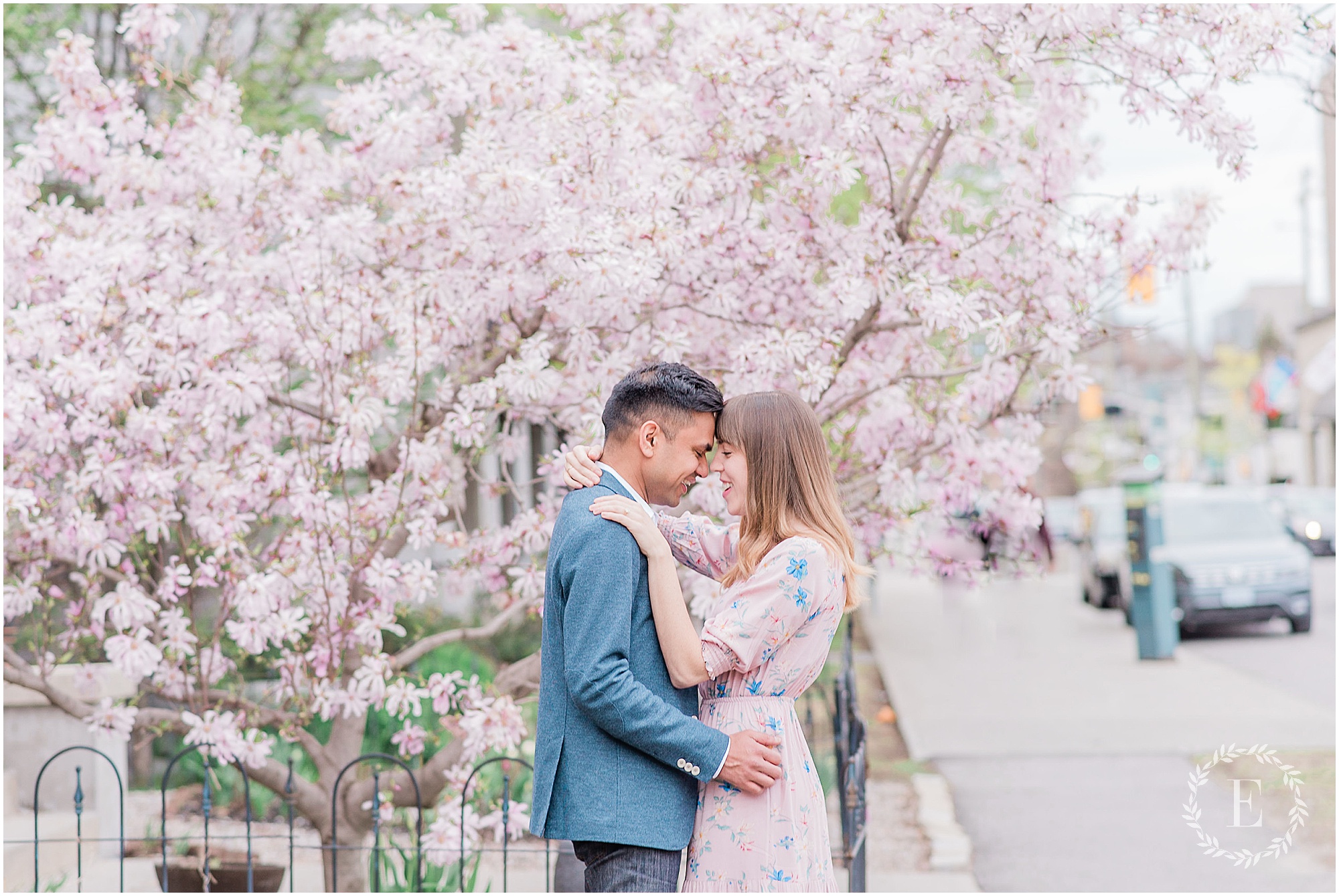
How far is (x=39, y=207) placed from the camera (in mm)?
4746

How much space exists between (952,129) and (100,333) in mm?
3271

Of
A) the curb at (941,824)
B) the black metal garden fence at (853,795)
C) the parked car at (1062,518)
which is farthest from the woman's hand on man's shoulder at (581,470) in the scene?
the parked car at (1062,518)

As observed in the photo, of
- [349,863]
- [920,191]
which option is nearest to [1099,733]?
[920,191]

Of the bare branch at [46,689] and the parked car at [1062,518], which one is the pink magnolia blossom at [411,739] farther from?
the parked car at [1062,518]

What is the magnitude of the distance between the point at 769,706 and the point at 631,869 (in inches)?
18.4

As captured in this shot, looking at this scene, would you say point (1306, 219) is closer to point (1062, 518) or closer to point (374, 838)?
point (1062, 518)

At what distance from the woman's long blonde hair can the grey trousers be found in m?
0.66

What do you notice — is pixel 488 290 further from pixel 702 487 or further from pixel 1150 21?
pixel 1150 21

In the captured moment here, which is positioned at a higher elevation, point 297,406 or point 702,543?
point 297,406

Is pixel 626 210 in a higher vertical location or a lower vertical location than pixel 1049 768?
higher

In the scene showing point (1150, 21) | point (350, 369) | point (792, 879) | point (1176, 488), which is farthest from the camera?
point (1176, 488)

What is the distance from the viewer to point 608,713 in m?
2.47

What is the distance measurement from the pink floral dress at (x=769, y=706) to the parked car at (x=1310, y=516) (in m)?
23.4

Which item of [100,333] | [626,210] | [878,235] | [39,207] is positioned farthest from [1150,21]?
[39,207]
